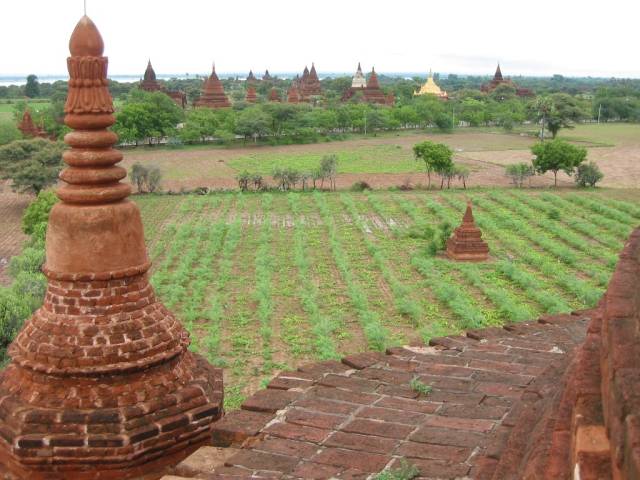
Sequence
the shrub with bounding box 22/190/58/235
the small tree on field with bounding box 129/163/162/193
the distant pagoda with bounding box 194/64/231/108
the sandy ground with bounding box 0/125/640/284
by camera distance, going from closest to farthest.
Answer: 1. the shrub with bounding box 22/190/58/235
2. the sandy ground with bounding box 0/125/640/284
3. the small tree on field with bounding box 129/163/162/193
4. the distant pagoda with bounding box 194/64/231/108

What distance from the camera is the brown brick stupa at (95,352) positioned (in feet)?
13.6

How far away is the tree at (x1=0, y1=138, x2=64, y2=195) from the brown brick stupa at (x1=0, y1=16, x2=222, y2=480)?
26684mm

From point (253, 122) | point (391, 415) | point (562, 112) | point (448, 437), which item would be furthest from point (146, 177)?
point (562, 112)

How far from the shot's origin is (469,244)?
19.8 metres

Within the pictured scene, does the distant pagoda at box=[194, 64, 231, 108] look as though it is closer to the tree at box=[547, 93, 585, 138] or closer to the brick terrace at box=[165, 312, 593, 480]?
the tree at box=[547, 93, 585, 138]

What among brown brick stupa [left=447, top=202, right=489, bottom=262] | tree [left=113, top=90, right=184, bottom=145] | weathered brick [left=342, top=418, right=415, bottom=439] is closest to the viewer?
weathered brick [left=342, top=418, right=415, bottom=439]

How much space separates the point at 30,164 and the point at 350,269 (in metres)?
17.2

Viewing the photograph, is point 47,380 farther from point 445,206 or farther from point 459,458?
point 445,206

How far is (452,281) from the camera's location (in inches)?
704

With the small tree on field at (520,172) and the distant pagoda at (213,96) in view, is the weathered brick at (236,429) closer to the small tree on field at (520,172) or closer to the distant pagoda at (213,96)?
the small tree on field at (520,172)

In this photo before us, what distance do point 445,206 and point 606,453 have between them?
27.0m

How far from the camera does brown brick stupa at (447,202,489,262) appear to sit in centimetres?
1983

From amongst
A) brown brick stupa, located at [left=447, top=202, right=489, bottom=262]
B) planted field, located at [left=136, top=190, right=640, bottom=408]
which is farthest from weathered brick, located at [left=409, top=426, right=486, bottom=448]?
brown brick stupa, located at [left=447, top=202, right=489, bottom=262]

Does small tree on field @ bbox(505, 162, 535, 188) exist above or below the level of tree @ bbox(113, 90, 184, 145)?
below
